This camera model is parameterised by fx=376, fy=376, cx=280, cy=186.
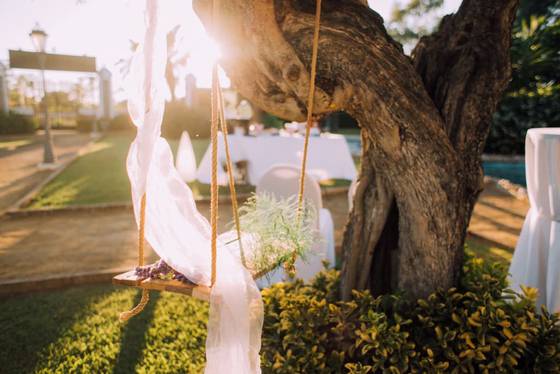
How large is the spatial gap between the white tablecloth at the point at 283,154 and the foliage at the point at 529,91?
706cm

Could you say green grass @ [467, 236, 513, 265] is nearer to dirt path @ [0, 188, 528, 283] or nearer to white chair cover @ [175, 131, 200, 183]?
dirt path @ [0, 188, 528, 283]

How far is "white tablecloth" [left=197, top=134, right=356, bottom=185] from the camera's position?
715 cm

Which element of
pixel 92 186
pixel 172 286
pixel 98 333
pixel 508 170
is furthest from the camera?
pixel 508 170

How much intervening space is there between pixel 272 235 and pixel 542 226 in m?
2.00

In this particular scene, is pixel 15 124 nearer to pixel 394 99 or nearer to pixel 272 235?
pixel 272 235

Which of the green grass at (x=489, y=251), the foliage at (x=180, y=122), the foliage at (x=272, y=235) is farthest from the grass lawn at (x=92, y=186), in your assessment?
the foliage at (x=180, y=122)

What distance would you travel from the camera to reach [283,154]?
7.15 m

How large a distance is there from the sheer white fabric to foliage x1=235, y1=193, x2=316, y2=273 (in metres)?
0.15

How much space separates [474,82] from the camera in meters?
2.06

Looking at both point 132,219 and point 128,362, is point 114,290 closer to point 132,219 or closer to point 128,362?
point 128,362

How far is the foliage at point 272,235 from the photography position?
1.68m

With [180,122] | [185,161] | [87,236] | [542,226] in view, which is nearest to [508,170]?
[185,161]

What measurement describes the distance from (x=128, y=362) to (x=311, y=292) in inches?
50.7

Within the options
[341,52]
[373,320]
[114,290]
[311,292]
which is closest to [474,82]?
[341,52]
